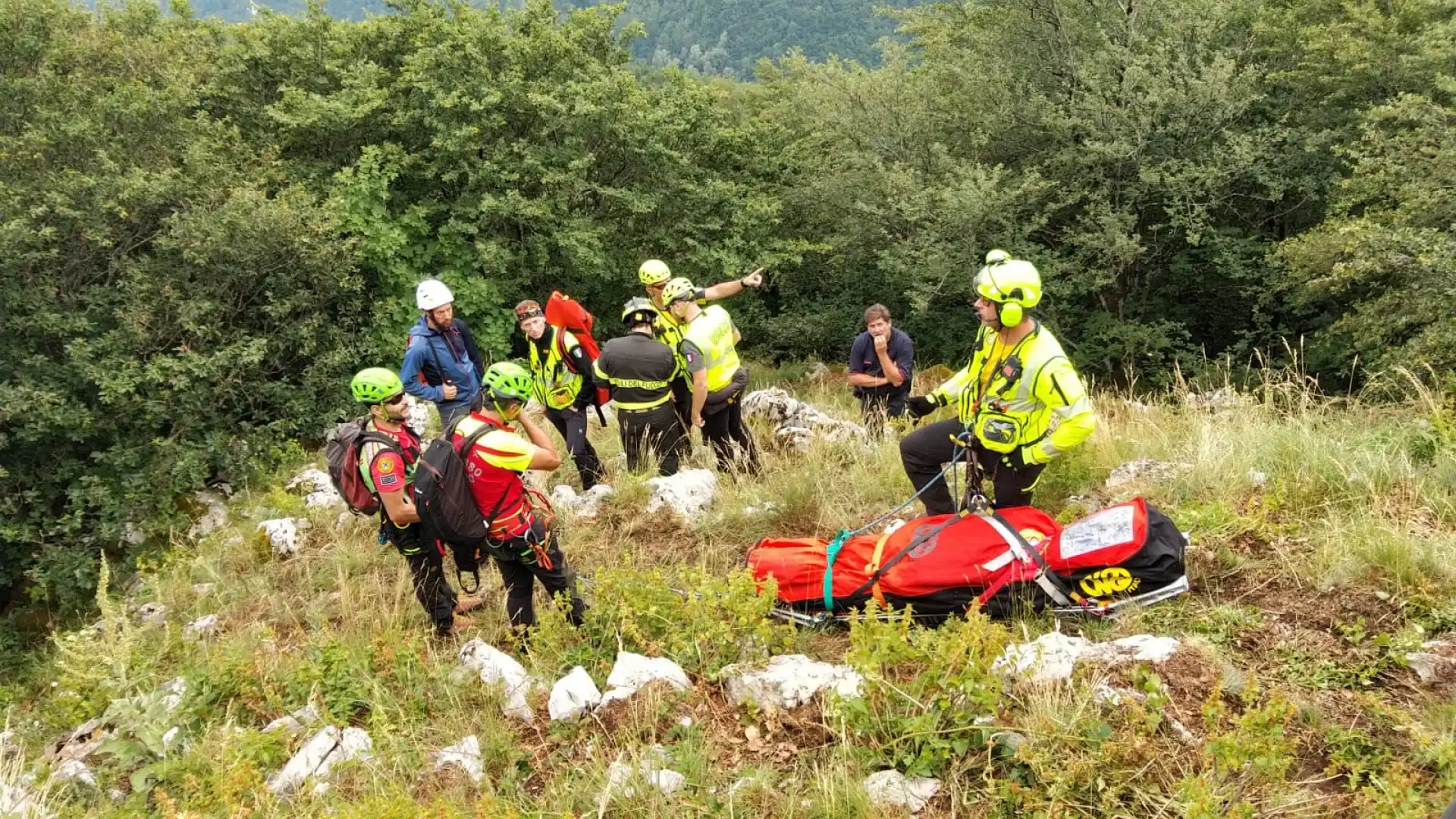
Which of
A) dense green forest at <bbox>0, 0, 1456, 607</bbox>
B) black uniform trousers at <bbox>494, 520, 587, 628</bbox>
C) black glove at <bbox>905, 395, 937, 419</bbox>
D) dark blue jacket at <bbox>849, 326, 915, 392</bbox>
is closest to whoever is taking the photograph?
black uniform trousers at <bbox>494, 520, 587, 628</bbox>

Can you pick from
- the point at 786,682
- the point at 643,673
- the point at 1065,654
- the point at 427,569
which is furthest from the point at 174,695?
the point at 1065,654

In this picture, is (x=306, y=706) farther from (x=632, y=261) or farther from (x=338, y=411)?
(x=632, y=261)

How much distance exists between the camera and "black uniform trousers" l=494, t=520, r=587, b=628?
12.9 ft

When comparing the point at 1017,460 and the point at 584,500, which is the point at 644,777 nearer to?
the point at 1017,460

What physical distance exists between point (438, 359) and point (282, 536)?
2.07 meters

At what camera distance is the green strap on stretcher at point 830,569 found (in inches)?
146

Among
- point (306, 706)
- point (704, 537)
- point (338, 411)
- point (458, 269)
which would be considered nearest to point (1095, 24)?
point (458, 269)

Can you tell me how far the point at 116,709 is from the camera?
133 inches

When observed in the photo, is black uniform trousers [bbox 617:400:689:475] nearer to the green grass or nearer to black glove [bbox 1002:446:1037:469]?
the green grass

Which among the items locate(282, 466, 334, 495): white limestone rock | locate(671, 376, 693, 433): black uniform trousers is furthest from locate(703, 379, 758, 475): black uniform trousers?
locate(282, 466, 334, 495): white limestone rock

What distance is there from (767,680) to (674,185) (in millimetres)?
11919

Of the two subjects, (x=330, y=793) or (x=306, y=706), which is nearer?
(x=330, y=793)

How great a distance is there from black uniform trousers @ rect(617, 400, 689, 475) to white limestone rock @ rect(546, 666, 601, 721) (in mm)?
2515

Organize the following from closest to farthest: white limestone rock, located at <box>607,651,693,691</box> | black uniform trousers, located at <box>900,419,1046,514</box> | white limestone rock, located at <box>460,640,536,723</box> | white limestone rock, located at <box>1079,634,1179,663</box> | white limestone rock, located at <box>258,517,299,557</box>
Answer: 1. white limestone rock, located at <box>1079,634,1179,663</box>
2. white limestone rock, located at <box>607,651,693,691</box>
3. white limestone rock, located at <box>460,640,536,723</box>
4. black uniform trousers, located at <box>900,419,1046,514</box>
5. white limestone rock, located at <box>258,517,299,557</box>
